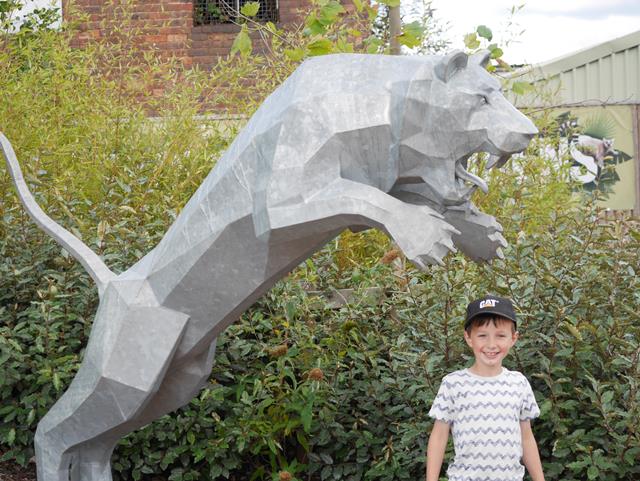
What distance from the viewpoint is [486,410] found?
8.42ft

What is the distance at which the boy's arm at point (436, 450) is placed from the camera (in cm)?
257

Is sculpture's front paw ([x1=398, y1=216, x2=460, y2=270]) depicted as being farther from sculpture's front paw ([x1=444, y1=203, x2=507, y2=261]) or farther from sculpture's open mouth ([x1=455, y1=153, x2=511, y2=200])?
sculpture's front paw ([x1=444, y1=203, x2=507, y2=261])

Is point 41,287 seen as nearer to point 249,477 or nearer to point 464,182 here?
point 249,477

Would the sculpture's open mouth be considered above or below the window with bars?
below

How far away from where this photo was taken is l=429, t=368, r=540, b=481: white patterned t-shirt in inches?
101

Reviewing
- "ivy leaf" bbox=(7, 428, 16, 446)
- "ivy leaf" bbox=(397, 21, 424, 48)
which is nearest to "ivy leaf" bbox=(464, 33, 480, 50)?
"ivy leaf" bbox=(397, 21, 424, 48)

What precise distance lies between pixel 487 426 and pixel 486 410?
43 millimetres

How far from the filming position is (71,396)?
2953mm

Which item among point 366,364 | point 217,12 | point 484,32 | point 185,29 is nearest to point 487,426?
point 366,364

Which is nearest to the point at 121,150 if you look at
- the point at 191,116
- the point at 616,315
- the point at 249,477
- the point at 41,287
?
the point at 191,116

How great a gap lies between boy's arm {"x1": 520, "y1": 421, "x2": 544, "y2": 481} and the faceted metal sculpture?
539 millimetres

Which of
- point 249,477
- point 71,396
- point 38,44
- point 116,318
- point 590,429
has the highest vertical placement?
point 38,44

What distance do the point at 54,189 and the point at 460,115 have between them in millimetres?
2650

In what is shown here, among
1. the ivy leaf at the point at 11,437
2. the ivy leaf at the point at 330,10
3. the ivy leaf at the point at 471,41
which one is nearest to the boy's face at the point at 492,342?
the ivy leaf at the point at 330,10
